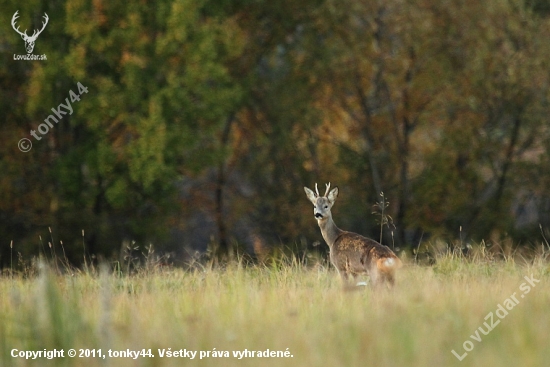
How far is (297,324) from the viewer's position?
6395 mm

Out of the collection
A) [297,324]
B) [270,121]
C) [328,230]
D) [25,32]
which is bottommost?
[297,324]

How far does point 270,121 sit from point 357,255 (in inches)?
659

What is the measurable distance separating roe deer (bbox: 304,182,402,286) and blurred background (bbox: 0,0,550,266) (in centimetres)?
1118

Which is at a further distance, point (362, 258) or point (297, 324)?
point (362, 258)

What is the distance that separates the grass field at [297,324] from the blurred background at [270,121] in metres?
Result: 14.1

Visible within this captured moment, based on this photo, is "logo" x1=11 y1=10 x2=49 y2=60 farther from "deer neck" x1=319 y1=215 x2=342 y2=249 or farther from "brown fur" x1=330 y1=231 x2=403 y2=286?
"brown fur" x1=330 y1=231 x2=403 y2=286

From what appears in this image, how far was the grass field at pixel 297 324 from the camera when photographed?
5469 mm

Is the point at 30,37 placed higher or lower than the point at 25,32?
lower

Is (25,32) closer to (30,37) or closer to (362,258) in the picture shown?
(30,37)

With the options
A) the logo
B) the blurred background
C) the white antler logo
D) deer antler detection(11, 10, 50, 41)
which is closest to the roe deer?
the blurred background

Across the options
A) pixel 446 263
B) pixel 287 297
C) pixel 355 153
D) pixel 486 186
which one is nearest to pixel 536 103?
pixel 486 186

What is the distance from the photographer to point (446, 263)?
33.8 ft
